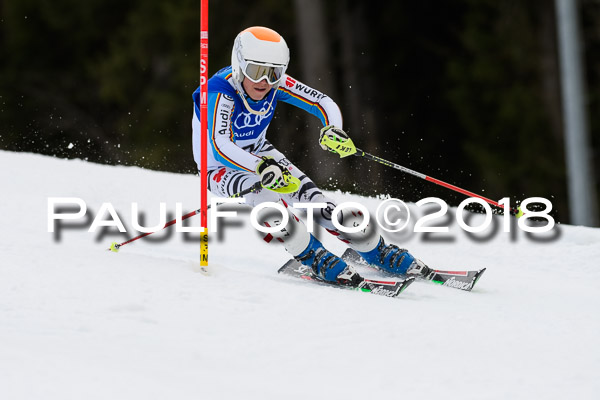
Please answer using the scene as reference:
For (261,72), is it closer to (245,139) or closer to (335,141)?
(245,139)

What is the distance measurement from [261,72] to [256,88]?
0.42ft

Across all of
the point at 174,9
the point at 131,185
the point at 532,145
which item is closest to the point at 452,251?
the point at 131,185

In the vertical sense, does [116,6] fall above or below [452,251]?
above

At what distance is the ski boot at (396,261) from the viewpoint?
5234mm

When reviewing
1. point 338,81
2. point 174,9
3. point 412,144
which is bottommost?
point 412,144

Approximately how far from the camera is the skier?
191 inches

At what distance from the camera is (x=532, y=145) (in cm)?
1557

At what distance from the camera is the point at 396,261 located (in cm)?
524

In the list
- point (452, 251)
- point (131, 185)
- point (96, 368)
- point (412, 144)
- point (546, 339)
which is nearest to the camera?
point (96, 368)

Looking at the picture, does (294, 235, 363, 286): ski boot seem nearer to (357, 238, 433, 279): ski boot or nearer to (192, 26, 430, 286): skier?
(192, 26, 430, 286): skier

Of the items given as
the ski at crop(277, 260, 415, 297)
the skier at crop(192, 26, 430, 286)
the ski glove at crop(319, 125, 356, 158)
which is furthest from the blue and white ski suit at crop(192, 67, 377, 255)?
the ski at crop(277, 260, 415, 297)

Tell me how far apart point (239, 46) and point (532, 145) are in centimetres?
1158

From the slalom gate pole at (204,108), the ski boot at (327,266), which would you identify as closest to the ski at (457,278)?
the ski boot at (327,266)

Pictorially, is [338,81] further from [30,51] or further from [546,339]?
[546,339]
